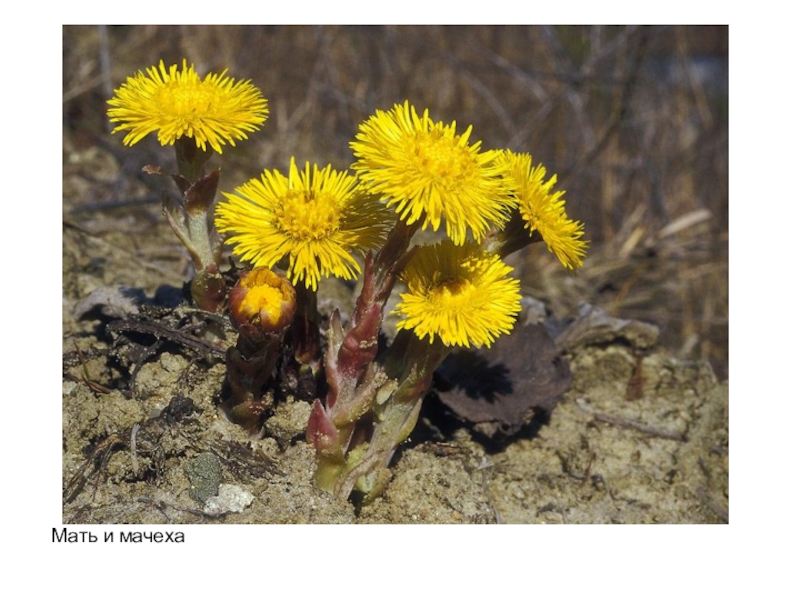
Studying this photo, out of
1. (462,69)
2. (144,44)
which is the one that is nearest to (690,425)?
(462,69)

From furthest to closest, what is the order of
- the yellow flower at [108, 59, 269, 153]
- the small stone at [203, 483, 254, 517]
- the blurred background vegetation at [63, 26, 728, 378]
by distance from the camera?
the blurred background vegetation at [63, 26, 728, 378], the small stone at [203, 483, 254, 517], the yellow flower at [108, 59, 269, 153]

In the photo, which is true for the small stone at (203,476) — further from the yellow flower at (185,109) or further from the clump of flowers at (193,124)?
the yellow flower at (185,109)

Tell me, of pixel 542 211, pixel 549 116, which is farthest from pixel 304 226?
pixel 549 116

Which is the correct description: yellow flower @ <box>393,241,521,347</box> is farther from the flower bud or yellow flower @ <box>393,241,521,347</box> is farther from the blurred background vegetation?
the blurred background vegetation

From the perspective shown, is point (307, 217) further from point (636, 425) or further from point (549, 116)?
point (549, 116)

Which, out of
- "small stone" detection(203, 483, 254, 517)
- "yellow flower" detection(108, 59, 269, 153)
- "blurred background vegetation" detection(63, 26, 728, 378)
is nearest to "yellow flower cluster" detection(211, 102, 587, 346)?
"yellow flower" detection(108, 59, 269, 153)

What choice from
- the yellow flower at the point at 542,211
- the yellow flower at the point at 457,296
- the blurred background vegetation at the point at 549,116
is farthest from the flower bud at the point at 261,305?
the blurred background vegetation at the point at 549,116
